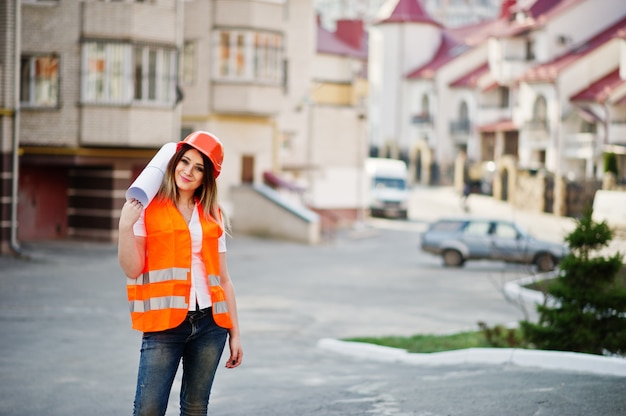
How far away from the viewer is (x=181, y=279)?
561 cm

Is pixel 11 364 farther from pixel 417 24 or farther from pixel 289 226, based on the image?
pixel 417 24

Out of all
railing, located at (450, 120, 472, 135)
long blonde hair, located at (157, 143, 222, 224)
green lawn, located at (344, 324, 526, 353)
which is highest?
railing, located at (450, 120, 472, 135)

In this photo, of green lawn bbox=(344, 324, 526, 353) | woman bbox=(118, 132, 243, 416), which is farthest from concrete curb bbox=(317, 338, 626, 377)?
woman bbox=(118, 132, 243, 416)

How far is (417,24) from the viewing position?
3386 inches

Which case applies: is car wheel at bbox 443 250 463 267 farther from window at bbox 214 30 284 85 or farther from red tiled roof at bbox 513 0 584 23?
red tiled roof at bbox 513 0 584 23

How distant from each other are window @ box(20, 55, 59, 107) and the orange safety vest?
86.8 ft

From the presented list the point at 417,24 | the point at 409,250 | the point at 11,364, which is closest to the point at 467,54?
the point at 417,24

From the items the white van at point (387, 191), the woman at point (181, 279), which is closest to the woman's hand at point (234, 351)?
the woman at point (181, 279)

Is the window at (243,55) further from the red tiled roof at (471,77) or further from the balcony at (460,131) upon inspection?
the balcony at (460,131)

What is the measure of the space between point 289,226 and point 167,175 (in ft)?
103

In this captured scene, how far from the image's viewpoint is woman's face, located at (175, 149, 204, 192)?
5.78 metres

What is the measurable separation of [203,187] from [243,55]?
31959 mm

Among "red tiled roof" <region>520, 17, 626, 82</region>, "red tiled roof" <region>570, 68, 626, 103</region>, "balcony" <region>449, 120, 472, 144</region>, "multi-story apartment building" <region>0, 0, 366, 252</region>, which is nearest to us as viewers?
"multi-story apartment building" <region>0, 0, 366, 252</region>

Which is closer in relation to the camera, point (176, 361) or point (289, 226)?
point (176, 361)
